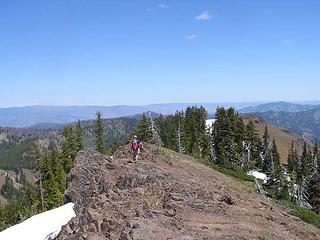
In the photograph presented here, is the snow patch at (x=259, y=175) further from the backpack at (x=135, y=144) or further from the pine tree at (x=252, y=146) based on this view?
the backpack at (x=135, y=144)

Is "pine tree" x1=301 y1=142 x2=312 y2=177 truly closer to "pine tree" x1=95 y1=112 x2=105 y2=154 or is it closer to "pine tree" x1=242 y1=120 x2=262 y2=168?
"pine tree" x1=242 y1=120 x2=262 y2=168

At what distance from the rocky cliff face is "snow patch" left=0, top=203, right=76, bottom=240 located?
16.9 feet

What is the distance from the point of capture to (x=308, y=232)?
2461 cm

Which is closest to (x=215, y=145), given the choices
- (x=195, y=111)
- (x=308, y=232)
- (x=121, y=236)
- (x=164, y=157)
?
(x=195, y=111)

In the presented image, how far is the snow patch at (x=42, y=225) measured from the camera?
34741 millimetres

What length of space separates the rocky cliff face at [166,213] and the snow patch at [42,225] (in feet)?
16.9

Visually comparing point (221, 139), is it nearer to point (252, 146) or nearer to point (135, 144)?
point (252, 146)

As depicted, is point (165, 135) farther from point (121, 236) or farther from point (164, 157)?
point (121, 236)

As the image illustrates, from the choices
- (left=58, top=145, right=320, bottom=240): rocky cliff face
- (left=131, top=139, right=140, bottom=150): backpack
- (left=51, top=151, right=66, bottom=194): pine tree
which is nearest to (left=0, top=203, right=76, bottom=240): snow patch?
(left=58, top=145, right=320, bottom=240): rocky cliff face

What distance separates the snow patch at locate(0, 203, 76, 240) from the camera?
34.7 meters

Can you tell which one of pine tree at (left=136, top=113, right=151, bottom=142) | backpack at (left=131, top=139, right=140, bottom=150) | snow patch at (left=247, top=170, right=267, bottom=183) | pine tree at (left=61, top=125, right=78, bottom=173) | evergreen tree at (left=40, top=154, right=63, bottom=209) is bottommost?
snow patch at (left=247, top=170, right=267, bottom=183)

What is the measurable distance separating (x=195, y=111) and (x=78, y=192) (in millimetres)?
86832

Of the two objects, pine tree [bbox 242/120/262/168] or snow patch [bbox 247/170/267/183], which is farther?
pine tree [bbox 242/120/262/168]

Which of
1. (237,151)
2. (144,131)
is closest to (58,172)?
(144,131)
